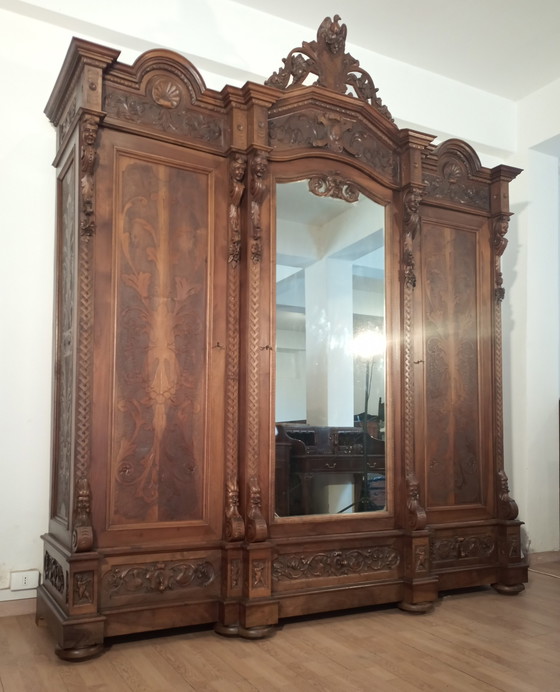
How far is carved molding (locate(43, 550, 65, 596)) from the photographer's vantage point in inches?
114

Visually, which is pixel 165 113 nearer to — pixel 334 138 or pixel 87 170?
pixel 87 170

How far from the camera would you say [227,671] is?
2.60 metres

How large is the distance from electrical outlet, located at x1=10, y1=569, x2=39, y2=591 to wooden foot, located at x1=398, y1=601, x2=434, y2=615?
1822mm

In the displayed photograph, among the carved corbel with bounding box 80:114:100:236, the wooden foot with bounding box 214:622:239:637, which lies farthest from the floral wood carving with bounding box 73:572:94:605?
the carved corbel with bounding box 80:114:100:236

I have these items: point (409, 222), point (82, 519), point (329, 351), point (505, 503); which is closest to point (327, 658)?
point (82, 519)

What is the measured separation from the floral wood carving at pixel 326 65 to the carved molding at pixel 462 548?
2.46 meters

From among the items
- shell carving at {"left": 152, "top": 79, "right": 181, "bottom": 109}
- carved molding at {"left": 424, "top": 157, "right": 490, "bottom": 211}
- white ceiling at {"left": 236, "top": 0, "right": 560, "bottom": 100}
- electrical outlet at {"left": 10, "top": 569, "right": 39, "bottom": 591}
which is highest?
white ceiling at {"left": 236, "top": 0, "right": 560, "bottom": 100}

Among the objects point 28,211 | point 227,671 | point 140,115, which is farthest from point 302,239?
point 227,671

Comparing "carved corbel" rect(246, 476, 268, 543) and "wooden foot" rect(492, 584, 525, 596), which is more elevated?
"carved corbel" rect(246, 476, 268, 543)

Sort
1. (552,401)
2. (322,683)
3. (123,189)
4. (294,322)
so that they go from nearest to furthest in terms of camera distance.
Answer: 1. (322,683)
2. (123,189)
3. (294,322)
4. (552,401)

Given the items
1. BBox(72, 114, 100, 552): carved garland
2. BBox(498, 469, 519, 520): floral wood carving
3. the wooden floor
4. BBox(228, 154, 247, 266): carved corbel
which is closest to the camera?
the wooden floor

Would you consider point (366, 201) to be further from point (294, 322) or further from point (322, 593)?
point (322, 593)

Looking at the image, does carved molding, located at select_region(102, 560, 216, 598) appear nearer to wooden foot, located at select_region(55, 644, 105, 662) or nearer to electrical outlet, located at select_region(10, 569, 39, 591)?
wooden foot, located at select_region(55, 644, 105, 662)

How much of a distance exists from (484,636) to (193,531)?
4.60 feet
